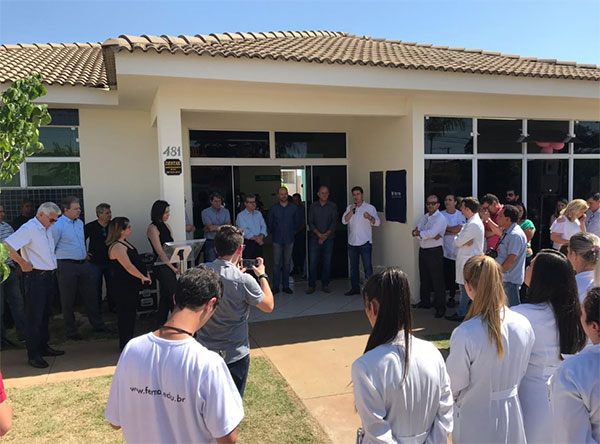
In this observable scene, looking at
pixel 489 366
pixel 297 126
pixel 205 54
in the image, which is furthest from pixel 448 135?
pixel 489 366

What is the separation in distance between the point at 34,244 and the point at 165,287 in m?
1.56

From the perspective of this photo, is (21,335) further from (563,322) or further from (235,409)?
(563,322)

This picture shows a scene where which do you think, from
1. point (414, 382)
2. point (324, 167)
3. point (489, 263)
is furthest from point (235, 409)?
point (324, 167)

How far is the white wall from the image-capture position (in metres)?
7.52

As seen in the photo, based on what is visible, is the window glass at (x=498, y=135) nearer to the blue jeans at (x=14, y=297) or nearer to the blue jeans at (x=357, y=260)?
the blue jeans at (x=357, y=260)

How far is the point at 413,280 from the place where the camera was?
7395mm

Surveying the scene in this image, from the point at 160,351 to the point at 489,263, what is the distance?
5.57 ft

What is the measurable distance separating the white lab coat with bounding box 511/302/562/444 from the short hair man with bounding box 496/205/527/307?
8.77 feet

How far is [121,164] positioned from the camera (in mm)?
7719

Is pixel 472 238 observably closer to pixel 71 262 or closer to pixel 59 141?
pixel 71 262

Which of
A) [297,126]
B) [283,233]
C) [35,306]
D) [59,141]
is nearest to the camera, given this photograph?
[35,306]

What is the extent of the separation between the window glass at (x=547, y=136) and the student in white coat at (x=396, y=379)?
7330mm

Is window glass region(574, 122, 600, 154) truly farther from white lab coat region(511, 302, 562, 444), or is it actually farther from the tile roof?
white lab coat region(511, 302, 562, 444)

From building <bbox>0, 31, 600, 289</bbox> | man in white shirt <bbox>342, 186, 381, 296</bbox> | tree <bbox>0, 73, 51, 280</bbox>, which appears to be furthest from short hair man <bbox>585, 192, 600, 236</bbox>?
tree <bbox>0, 73, 51, 280</bbox>
